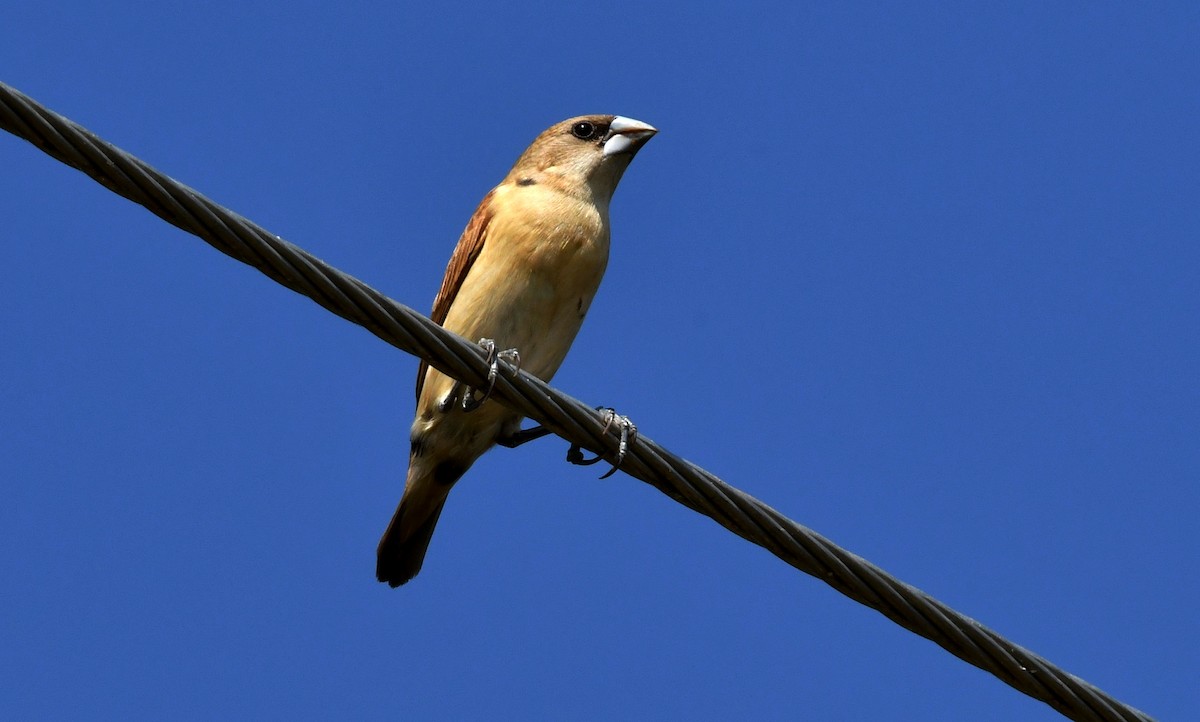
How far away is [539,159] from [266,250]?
3789 mm

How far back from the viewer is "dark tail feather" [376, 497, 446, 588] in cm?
754

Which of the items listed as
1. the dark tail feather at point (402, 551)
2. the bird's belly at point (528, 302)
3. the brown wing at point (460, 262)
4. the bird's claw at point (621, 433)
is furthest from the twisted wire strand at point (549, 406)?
the dark tail feather at point (402, 551)

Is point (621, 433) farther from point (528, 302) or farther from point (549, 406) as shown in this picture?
point (528, 302)

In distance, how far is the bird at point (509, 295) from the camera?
6754mm

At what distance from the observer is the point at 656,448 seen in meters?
4.72

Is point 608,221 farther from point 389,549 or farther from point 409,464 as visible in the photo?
point 389,549

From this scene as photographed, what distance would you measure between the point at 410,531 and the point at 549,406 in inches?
121

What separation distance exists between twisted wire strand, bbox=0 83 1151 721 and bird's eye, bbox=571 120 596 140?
3.32m

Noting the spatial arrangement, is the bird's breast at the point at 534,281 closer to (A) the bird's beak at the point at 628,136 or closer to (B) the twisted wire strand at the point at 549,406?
(A) the bird's beak at the point at 628,136

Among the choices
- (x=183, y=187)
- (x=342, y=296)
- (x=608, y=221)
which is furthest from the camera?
(x=608, y=221)

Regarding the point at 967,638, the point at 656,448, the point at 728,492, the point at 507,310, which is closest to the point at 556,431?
the point at 656,448

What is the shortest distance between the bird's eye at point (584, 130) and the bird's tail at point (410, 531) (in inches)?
74.6

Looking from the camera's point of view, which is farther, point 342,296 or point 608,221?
point 608,221

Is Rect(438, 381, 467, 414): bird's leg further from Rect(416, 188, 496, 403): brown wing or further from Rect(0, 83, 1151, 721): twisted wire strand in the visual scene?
Rect(0, 83, 1151, 721): twisted wire strand
